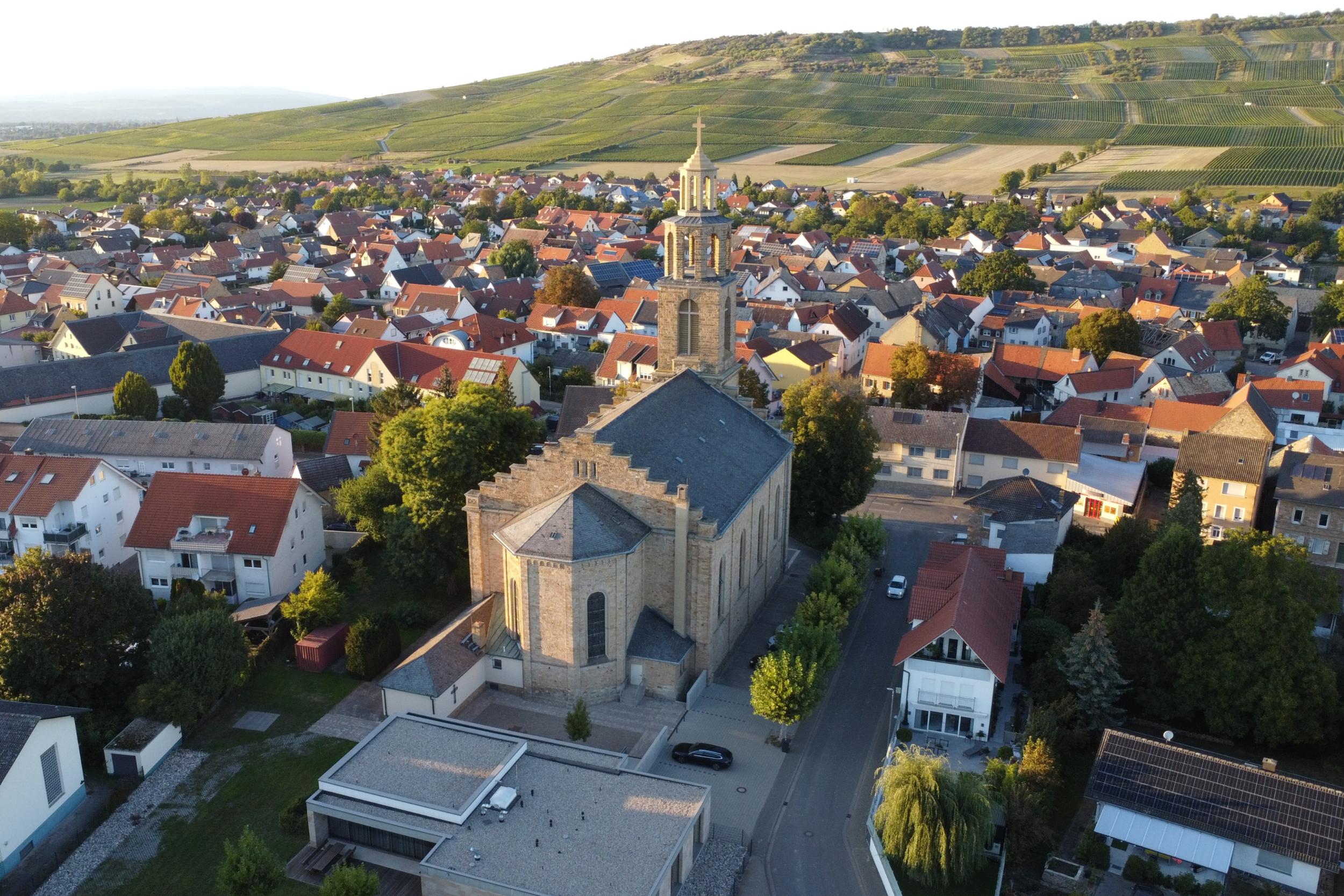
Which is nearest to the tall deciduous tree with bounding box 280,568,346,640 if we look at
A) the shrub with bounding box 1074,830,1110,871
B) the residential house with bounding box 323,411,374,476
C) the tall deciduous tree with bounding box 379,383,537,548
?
the tall deciduous tree with bounding box 379,383,537,548

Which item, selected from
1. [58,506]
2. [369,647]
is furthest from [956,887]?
[58,506]

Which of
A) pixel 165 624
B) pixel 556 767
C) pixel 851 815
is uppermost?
pixel 165 624

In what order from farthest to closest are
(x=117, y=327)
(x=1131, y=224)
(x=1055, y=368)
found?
(x=1131, y=224), (x=117, y=327), (x=1055, y=368)

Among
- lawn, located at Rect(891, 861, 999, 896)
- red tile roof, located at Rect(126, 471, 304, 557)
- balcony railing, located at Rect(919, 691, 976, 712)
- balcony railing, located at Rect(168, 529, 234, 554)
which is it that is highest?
red tile roof, located at Rect(126, 471, 304, 557)

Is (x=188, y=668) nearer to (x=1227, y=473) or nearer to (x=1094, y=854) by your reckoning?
(x=1094, y=854)

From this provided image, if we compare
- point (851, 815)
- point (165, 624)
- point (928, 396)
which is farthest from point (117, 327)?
point (851, 815)

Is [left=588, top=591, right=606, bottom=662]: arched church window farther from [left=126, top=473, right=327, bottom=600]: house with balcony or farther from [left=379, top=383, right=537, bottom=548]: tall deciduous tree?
[left=126, top=473, right=327, bottom=600]: house with balcony

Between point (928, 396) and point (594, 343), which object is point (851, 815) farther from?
point (594, 343)
